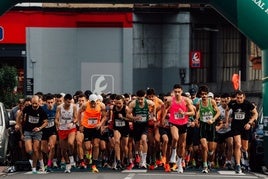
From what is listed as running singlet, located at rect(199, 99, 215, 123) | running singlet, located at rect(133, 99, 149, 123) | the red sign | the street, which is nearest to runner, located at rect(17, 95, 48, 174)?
the street

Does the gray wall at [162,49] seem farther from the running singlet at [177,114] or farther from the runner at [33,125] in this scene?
the runner at [33,125]

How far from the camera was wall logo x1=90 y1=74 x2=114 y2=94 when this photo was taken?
4291cm

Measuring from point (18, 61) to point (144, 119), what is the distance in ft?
64.0

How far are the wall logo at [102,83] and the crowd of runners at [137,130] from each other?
16.8 meters

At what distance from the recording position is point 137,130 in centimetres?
2488

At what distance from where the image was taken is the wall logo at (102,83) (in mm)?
42906

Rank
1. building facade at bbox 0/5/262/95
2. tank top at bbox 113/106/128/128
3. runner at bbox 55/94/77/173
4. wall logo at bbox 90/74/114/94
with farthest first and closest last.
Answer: building facade at bbox 0/5/262/95
wall logo at bbox 90/74/114/94
tank top at bbox 113/106/128/128
runner at bbox 55/94/77/173

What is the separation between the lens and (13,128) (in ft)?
82.3

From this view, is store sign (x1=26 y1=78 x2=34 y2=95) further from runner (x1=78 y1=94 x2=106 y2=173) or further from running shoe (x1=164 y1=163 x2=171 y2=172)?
running shoe (x1=164 y1=163 x2=171 y2=172)

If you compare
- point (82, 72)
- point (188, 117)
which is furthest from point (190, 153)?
point (82, 72)

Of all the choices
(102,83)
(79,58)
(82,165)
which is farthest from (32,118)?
(79,58)

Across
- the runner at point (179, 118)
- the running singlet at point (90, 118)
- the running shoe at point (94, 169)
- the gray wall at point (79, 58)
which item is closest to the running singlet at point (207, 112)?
the runner at point (179, 118)

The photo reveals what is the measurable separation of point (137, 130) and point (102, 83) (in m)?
18.6

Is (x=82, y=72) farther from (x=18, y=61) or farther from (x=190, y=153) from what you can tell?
(x=190, y=153)
